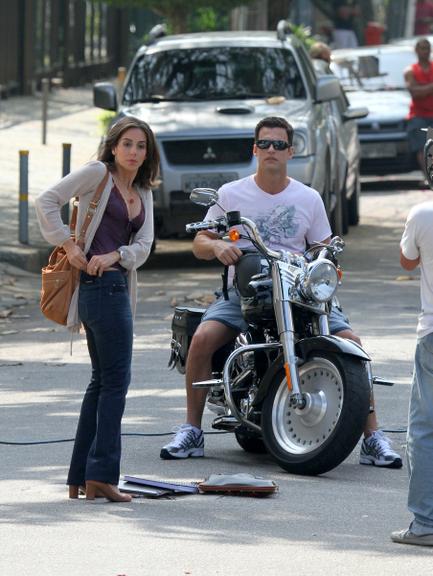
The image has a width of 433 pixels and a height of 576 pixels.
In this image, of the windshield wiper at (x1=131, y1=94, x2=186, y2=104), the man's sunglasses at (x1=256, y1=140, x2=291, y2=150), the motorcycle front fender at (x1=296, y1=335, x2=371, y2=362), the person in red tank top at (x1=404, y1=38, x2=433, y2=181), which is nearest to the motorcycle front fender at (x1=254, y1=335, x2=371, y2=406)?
the motorcycle front fender at (x1=296, y1=335, x2=371, y2=362)

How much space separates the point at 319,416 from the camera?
7.88 m

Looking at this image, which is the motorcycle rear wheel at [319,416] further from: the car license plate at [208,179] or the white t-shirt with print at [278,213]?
the car license plate at [208,179]

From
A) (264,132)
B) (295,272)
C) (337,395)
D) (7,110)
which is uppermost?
(264,132)

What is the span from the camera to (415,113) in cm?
2277

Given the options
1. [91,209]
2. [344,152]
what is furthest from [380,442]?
[344,152]

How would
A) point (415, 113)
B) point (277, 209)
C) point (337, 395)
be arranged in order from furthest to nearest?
point (415, 113)
point (277, 209)
point (337, 395)

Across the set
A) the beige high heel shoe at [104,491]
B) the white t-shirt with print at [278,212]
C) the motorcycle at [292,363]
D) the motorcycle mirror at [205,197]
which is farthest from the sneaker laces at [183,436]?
the motorcycle mirror at [205,197]

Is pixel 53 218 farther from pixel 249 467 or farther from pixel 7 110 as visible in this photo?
pixel 7 110

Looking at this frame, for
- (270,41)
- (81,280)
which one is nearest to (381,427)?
(81,280)

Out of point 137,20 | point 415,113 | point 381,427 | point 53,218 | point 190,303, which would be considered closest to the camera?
point 53,218

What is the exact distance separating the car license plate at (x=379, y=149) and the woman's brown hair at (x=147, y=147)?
16775 millimetres

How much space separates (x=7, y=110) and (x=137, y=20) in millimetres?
19643

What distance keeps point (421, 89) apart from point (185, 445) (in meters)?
14.7

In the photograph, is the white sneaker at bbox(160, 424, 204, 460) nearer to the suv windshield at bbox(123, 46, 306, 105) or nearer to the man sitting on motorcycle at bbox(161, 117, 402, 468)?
the man sitting on motorcycle at bbox(161, 117, 402, 468)
